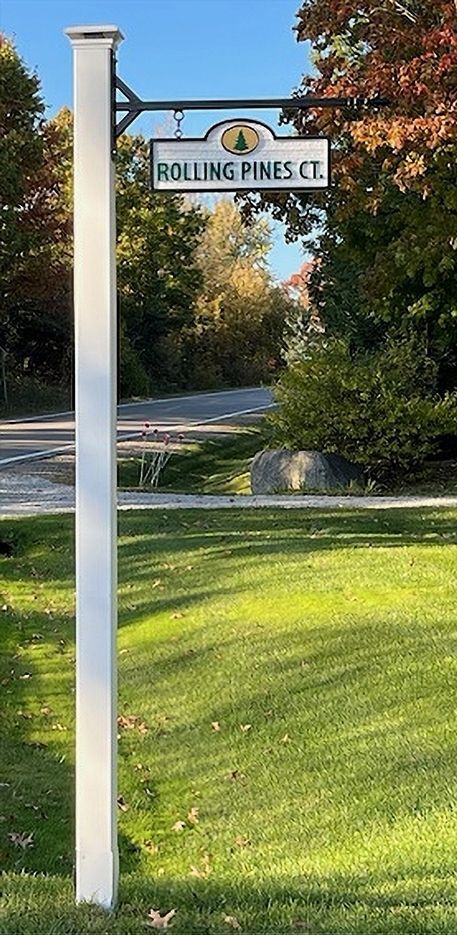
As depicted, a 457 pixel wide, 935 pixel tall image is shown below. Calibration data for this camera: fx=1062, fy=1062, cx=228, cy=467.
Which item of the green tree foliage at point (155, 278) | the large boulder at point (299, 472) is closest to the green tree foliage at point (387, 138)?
the large boulder at point (299, 472)

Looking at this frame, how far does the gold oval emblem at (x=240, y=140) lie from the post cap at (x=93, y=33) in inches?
16.2

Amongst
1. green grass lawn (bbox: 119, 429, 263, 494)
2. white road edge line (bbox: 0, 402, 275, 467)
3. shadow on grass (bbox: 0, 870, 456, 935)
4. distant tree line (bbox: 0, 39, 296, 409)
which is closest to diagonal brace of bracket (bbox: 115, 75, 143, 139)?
shadow on grass (bbox: 0, 870, 456, 935)

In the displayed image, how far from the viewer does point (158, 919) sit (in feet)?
9.78

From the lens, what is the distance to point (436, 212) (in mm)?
9938

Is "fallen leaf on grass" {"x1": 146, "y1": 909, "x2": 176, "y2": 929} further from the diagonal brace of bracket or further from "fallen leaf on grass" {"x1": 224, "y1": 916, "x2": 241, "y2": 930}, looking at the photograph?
the diagonal brace of bracket

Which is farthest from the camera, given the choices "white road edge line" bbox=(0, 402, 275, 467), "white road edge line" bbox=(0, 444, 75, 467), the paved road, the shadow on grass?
the paved road

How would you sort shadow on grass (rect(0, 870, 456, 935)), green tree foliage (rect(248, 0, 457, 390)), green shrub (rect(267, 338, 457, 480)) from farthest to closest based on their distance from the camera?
green shrub (rect(267, 338, 457, 480)), green tree foliage (rect(248, 0, 457, 390)), shadow on grass (rect(0, 870, 456, 935))

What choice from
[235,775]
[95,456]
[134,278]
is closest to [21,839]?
[235,775]

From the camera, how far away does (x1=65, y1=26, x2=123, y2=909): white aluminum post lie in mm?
3008

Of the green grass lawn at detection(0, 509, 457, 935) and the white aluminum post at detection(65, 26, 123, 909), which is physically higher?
the white aluminum post at detection(65, 26, 123, 909)

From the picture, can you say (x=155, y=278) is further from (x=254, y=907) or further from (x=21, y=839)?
(x=254, y=907)

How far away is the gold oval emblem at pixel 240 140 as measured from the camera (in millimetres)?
3105

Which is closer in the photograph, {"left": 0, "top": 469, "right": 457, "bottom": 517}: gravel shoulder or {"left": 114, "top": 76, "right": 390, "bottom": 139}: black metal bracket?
{"left": 114, "top": 76, "right": 390, "bottom": 139}: black metal bracket

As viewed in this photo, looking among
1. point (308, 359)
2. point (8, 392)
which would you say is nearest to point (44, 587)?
point (308, 359)
